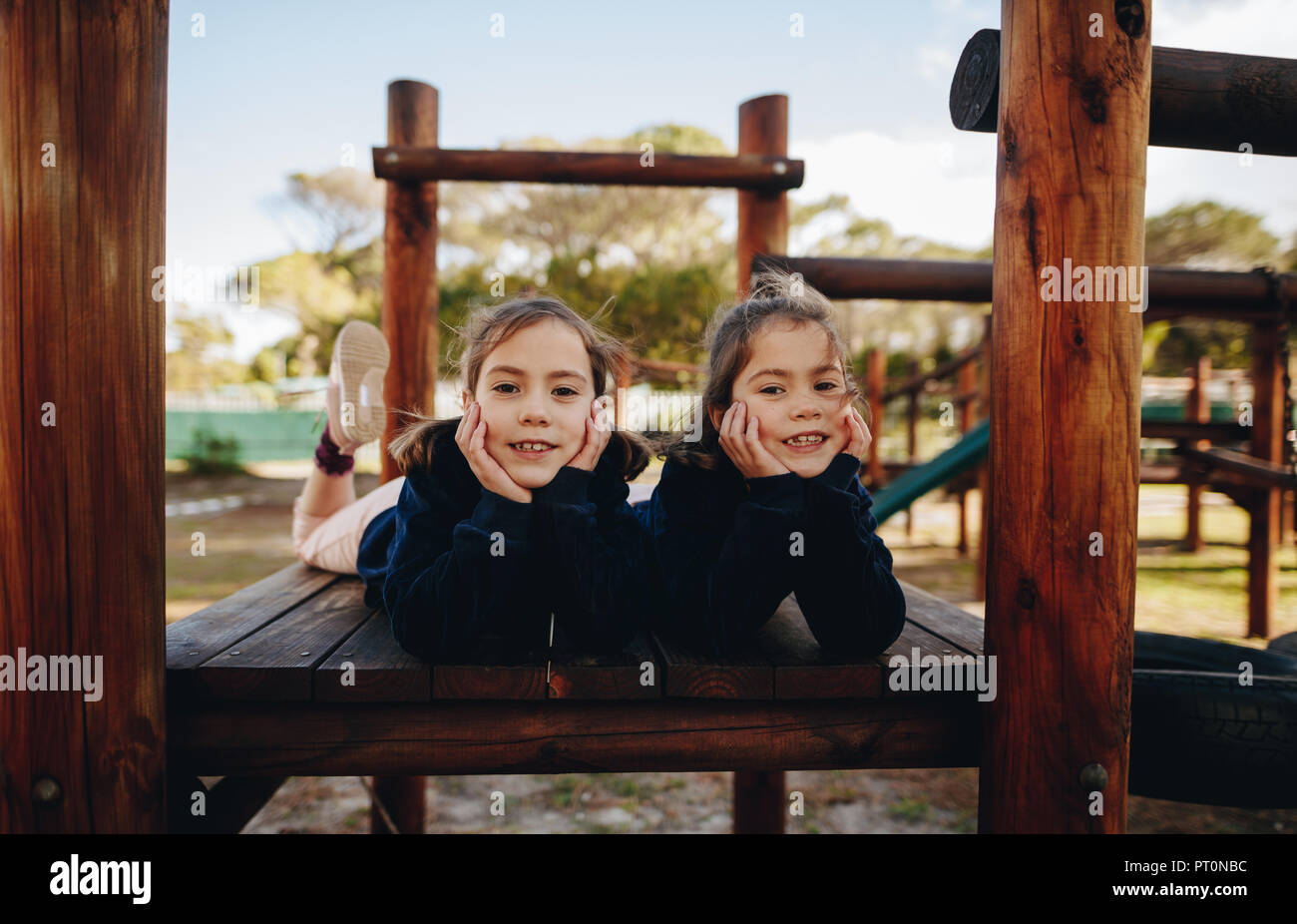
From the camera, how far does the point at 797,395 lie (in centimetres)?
147

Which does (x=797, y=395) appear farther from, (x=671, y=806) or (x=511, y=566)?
(x=671, y=806)

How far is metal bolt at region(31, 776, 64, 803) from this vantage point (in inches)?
51.2

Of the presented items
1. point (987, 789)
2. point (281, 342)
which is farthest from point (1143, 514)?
point (281, 342)

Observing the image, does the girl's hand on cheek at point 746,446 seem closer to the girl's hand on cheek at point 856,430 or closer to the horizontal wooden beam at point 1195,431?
the girl's hand on cheek at point 856,430

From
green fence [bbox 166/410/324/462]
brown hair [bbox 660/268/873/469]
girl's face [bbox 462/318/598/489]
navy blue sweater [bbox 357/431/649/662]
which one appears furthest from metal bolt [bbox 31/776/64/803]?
green fence [bbox 166/410/324/462]

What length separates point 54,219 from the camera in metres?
1.25

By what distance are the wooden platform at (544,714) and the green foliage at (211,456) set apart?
48.1 ft

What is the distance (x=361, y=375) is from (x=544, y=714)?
1464mm

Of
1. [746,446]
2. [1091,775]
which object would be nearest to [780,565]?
[746,446]

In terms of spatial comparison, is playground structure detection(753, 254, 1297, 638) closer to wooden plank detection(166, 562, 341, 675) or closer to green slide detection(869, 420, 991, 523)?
green slide detection(869, 420, 991, 523)

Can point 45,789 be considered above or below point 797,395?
below

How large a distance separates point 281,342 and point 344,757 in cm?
2370
